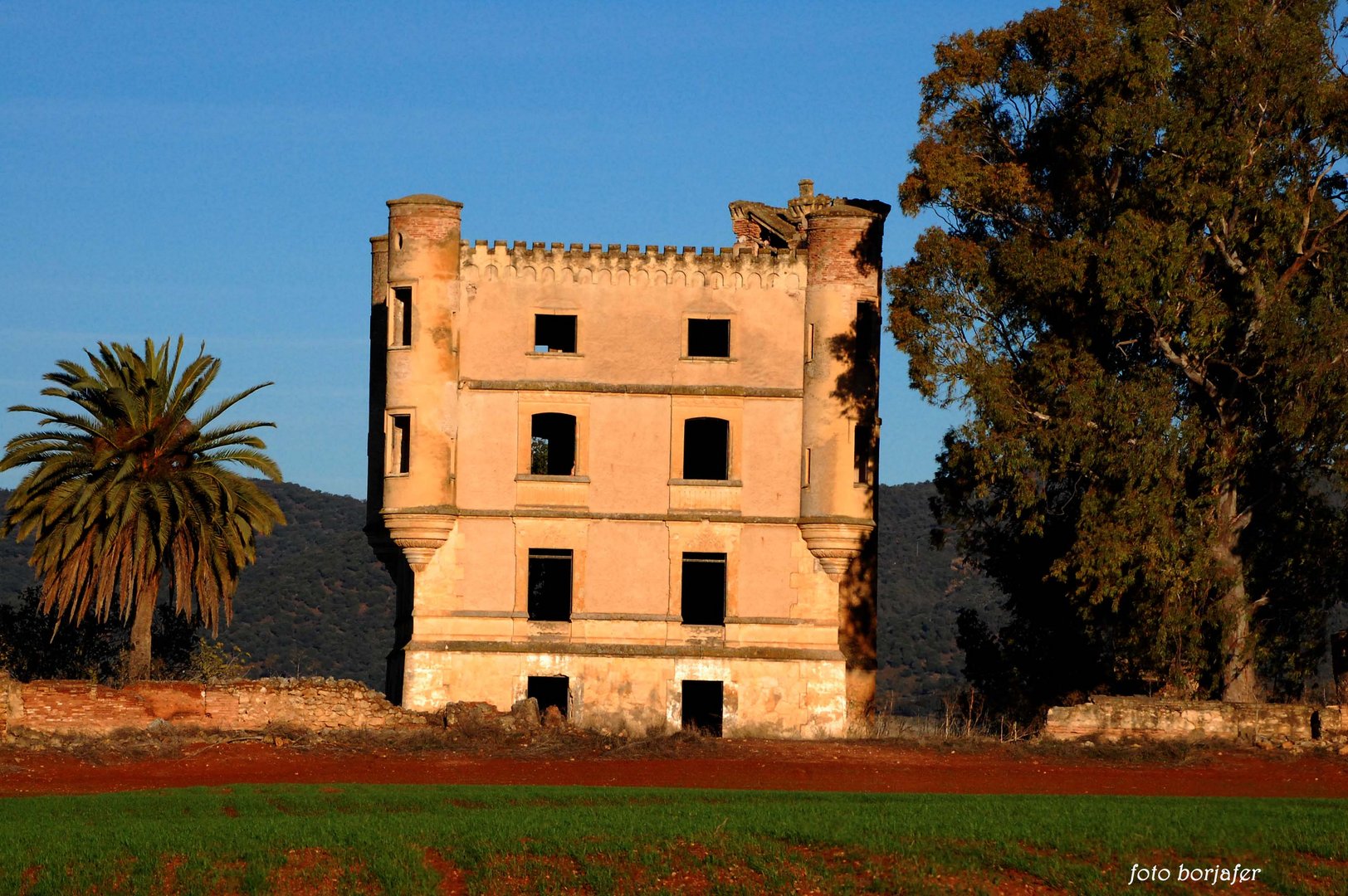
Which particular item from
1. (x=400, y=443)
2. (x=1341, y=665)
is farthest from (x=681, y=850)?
(x=400, y=443)

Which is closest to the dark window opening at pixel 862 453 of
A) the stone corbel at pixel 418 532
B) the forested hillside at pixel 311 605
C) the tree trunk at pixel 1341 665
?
the stone corbel at pixel 418 532

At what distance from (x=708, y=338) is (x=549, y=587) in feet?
32.1

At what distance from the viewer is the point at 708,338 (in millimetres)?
46781

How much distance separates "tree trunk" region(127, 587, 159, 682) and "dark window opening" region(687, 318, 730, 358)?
45.5 ft

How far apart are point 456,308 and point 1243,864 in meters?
24.0

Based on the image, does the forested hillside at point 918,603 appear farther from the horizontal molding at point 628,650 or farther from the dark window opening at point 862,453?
the horizontal molding at point 628,650

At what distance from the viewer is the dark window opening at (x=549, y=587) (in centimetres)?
4478

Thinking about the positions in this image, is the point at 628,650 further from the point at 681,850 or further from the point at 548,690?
the point at 681,850

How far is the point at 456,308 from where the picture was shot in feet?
→ 138

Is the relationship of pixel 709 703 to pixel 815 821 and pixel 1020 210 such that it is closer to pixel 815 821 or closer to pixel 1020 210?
pixel 1020 210

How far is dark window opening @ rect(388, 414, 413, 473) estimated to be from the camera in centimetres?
4156

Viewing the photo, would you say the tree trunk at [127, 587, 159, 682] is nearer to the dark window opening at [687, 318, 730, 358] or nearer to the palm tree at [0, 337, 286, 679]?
the palm tree at [0, 337, 286, 679]

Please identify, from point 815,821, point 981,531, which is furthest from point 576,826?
point 981,531

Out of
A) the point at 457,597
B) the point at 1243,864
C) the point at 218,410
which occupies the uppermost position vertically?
the point at 218,410
